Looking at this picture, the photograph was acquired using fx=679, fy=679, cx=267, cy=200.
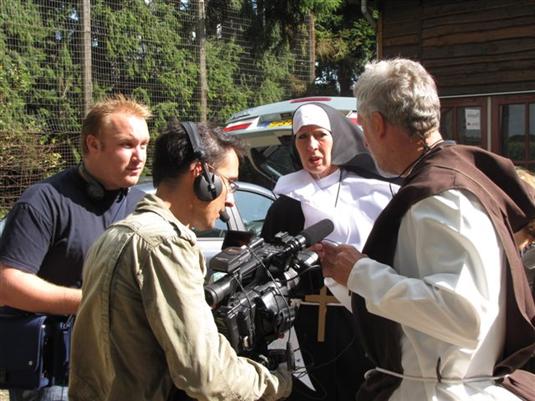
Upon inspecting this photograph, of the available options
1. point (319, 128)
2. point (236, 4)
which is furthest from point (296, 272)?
point (236, 4)

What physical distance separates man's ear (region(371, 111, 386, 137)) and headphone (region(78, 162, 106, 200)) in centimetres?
126

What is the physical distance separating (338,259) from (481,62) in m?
10.1

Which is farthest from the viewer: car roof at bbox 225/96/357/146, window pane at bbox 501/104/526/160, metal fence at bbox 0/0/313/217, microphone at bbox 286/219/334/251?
window pane at bbox 501/104/526/160

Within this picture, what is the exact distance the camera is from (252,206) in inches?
222

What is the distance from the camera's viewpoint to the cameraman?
1.71m

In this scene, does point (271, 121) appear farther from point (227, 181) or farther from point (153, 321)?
point (153, 321)

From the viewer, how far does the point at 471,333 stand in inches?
67.6

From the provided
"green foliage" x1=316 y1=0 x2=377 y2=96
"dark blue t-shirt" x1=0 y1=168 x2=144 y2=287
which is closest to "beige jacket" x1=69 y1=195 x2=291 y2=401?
"dark blue t-shirt" x1=0 y1=168 x2=144 y2=287

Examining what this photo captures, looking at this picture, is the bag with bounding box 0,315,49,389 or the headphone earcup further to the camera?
the bag with bounding box 0,315,49,389

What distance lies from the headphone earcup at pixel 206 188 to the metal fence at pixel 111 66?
827 centimetres

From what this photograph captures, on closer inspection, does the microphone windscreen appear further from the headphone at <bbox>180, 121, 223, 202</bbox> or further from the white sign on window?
the white sign on window

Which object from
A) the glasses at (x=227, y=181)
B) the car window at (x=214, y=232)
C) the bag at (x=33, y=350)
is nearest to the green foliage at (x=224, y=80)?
the car window at (x=214, y=232)

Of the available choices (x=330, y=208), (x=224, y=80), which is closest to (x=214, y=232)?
(x=330, y=208)

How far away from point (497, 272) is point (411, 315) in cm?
25
